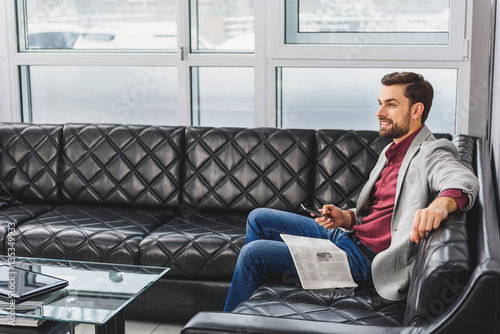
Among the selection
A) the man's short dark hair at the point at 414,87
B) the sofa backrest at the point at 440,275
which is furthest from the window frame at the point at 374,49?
the sofa backrest at the point at 440,275

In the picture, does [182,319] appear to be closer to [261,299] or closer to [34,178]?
[261,299]

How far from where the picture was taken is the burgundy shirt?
2340 millimetres

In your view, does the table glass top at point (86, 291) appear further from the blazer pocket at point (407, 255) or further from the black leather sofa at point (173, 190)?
the blazer pocket at point (407, 255)

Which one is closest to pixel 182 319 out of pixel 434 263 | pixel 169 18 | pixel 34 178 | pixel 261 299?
pixel 261 299

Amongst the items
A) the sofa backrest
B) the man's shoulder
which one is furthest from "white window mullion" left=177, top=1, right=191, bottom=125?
the sofa backrest

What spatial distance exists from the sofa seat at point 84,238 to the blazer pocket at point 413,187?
133 cm

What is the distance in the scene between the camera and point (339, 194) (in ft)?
10.8

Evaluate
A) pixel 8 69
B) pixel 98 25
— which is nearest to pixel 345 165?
pixel 98 25

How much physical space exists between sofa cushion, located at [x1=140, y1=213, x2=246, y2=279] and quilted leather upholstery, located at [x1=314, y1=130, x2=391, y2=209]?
0.58m

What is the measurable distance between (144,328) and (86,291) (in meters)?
0.75

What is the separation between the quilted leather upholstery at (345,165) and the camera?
3.27 m

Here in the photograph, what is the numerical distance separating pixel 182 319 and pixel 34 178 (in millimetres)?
1356

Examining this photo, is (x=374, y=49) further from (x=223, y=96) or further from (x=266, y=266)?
(x=266, y=266)

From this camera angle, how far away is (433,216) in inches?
70.6
